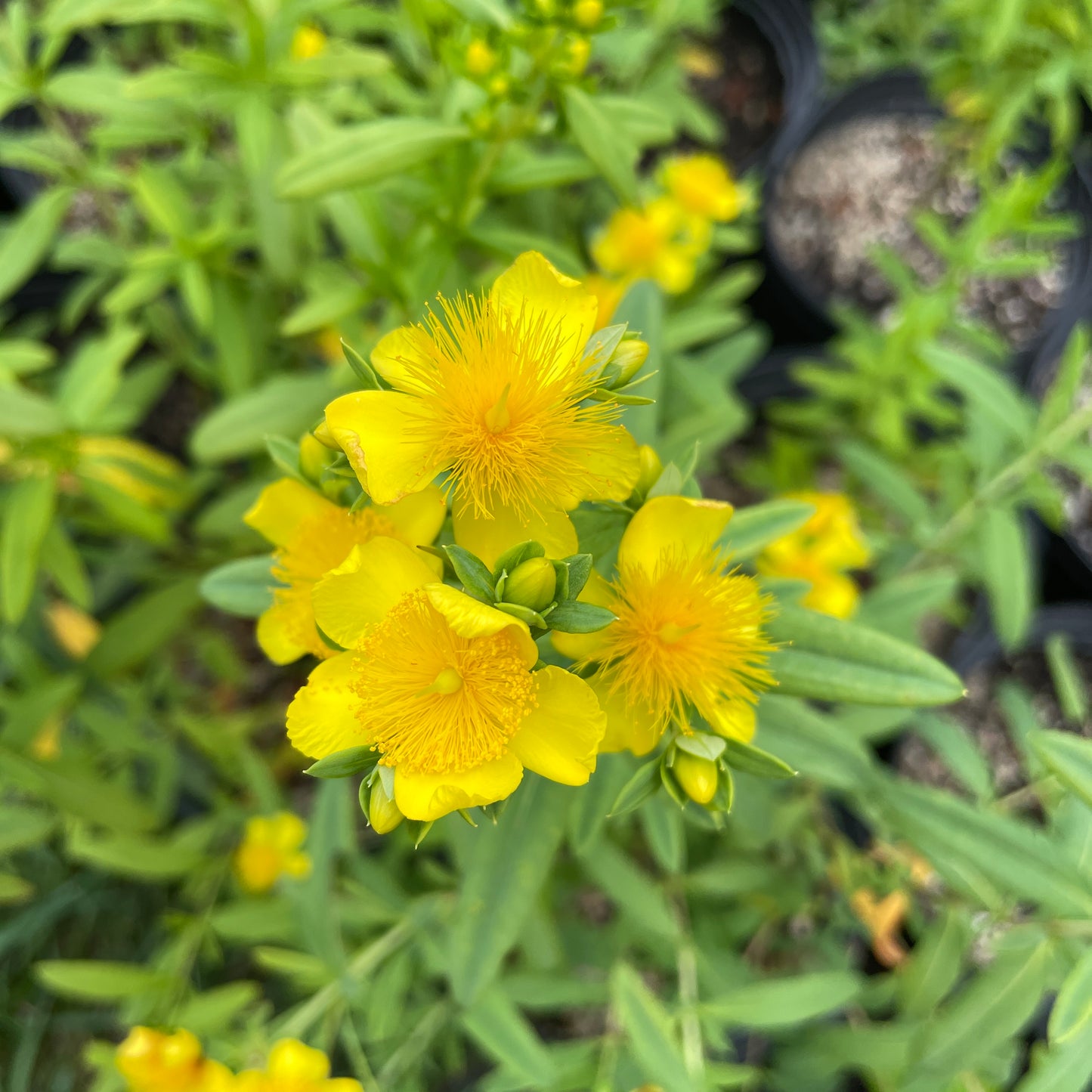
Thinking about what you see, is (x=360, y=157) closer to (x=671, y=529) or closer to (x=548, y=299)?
(x=548, y=299)

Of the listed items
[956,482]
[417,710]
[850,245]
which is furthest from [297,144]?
[850,245]

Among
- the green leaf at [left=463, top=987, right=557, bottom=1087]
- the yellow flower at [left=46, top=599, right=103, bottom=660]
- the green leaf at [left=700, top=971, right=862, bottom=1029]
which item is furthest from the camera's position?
the yellow flower at [left=46, top=599, right=103, bottom=660]

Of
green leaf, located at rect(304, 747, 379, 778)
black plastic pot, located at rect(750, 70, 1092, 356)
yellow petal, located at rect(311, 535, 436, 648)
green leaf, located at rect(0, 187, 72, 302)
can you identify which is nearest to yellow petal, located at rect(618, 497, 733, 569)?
yellow petal, located at rect(311, 535, 436, 648)

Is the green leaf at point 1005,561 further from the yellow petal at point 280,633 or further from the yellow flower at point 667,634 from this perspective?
the yellow petal at point 280,633

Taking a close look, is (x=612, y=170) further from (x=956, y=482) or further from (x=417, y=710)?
(x=956, y=482)

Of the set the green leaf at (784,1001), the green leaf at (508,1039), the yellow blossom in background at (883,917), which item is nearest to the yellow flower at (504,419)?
the green leaf at (508,1039)

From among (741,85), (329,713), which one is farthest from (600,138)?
(741,85)

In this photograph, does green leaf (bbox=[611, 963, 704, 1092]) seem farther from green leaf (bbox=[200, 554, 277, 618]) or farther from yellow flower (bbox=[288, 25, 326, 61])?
yellow flower (bbox=[288, 25, 326, 61])
